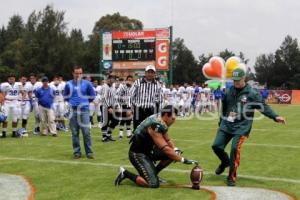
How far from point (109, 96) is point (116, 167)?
6.05m

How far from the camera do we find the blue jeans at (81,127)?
38.8ft

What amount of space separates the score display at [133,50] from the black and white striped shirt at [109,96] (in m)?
17.9

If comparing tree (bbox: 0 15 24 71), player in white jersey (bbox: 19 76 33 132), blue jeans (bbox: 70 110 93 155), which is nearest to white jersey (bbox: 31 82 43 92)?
player in white jersey (bbox: 19 76 33 132)

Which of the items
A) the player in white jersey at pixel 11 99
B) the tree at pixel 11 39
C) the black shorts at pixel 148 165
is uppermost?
the tree at pixel 11 39

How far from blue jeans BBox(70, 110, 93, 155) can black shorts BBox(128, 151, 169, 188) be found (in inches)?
133

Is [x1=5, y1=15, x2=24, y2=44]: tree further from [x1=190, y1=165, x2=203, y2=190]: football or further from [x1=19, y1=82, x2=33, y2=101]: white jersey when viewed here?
[x1=190, y1=165, x2=203, y2=190]: football

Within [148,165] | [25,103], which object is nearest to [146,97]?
[148,165]

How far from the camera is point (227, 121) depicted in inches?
362

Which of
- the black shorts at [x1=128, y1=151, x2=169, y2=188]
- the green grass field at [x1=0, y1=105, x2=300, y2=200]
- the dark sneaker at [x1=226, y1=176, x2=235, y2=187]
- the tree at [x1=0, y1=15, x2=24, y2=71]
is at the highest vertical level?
the tree at [x1=0, y1=15, x2=24, y2=71]

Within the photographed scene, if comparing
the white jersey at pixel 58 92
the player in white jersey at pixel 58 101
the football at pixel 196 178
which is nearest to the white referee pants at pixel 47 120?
the player in white jersey at pixel 58 101

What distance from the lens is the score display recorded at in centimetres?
3403

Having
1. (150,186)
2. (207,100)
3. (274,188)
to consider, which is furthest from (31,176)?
(207,100)

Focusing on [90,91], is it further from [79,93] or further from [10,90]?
[10,90]

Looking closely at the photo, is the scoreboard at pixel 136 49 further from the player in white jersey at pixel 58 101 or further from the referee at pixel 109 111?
the referee at pixel 109 111
